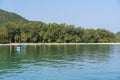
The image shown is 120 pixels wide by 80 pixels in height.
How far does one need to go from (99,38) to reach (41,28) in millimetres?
20902

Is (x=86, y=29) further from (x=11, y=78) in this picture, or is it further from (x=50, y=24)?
(x=11, y=78)

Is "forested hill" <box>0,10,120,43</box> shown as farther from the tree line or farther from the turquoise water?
the turquoise water

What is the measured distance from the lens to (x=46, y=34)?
95000mm

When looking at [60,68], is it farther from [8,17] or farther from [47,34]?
[8,17]

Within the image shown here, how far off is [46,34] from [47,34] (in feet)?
1.14

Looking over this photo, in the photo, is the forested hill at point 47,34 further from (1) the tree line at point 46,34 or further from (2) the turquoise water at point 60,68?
(2) the turquoise water at point 60,68

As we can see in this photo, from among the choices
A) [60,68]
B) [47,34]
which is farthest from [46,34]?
[60,68]

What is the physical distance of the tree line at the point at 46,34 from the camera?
3664 inches

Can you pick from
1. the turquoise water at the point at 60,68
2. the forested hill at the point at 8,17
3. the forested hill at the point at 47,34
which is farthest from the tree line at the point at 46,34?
the turquoise water at the point at 60,68

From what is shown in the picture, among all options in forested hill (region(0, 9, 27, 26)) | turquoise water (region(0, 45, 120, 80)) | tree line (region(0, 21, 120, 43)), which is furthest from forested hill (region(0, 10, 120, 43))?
turquoise water (region(0, 45, 120, 80))

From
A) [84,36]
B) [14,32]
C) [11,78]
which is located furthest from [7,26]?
[11,78]

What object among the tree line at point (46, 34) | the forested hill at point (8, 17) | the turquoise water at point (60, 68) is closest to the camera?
the turquoise water at point (60, 68)

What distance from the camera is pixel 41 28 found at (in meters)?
98.1

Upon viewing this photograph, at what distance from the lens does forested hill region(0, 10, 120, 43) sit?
93.1 meters
